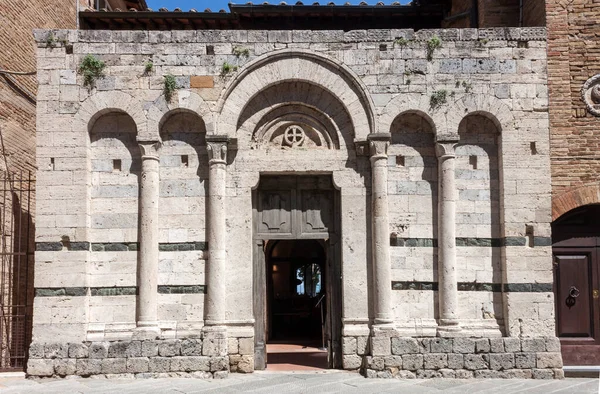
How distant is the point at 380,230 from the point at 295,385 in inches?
106

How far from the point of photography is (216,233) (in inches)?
354

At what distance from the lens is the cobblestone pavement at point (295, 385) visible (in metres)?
8.04

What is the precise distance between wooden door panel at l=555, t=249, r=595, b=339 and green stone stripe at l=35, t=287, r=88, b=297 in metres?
7.97

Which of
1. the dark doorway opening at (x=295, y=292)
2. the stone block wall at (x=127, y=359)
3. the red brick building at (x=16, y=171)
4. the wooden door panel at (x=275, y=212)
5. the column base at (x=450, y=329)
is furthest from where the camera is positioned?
Answer: the dark doorway opening at (x=295, y=292)

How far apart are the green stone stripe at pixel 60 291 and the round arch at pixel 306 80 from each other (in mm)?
3569

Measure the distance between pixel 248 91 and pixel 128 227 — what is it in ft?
9.63

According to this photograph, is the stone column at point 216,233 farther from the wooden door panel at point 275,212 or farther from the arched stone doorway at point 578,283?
the arched stone doorway at point 578,283

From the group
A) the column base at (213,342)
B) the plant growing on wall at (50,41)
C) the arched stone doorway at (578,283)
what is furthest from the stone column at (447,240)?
the plant growing on wall at (50,41)

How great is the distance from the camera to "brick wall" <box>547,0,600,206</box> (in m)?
9.72

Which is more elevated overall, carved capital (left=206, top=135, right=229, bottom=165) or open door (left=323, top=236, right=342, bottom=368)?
carved capital (left=206, top=135, right=229, bottom=165)

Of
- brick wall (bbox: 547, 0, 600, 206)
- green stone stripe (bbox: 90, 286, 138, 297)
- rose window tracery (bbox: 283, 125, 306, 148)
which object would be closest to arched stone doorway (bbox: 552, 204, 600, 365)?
brick wall (bbox: 547, 0, 600, 206)

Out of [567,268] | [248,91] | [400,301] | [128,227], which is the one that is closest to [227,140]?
[248,91]

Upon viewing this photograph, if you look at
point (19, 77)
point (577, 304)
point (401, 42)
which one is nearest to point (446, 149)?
point (401, 42)

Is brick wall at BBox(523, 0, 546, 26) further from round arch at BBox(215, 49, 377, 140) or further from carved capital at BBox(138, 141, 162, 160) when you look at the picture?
carved capital at BBox(138, 141, 162, 160)
